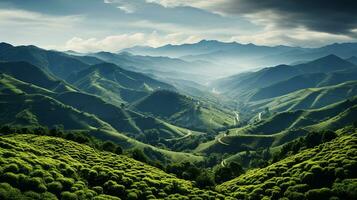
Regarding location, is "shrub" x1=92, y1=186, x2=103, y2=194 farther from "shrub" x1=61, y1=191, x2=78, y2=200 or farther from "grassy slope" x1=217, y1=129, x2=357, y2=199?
"grassy slope" x1=217, y1=129, x2=357, y2=199

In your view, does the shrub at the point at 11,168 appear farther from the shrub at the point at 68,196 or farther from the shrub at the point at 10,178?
the shrub at the point at 68,196

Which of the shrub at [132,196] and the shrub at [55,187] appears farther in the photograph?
the shrub at [132,196]

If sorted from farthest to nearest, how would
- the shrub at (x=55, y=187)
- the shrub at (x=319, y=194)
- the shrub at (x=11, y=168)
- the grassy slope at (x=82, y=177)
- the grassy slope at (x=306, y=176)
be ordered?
the grassy slope at (x=306, y=176), the shrub at (x=319, y=194), the grassy slope at (x=82, y=177), the shrub at (x=11, y=168), the shrub at (x=55, y=187)

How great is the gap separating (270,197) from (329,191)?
12235mm

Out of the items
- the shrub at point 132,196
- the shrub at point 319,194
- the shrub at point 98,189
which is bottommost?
the shrub at point 132,196

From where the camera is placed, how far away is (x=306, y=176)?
75562mm

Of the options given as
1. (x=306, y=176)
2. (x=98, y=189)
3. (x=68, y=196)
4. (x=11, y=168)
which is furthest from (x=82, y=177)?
(x=306, y=176)

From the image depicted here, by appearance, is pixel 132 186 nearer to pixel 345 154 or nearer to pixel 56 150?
pixel 56 150

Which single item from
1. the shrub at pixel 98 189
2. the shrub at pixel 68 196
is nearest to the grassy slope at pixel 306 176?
the shrub at pixel 98 189

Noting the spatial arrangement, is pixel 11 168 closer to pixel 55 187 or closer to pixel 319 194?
pixel 55 187

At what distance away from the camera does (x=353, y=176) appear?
7056 centimetres

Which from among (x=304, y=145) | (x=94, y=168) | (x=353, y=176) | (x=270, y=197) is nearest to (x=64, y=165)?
(x=94, y=168)

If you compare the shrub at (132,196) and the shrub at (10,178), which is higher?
the shrub at (10,178)

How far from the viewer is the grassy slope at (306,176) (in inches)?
2820
